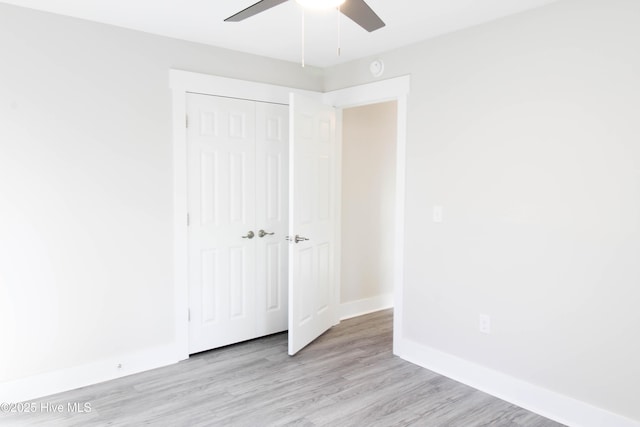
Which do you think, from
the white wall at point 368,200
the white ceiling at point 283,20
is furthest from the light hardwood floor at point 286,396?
the white ceiling at point 283,20

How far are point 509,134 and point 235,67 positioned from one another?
2.16 meters

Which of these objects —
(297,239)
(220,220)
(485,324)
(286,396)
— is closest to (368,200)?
(297,239)

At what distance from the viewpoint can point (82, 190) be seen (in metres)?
2.98

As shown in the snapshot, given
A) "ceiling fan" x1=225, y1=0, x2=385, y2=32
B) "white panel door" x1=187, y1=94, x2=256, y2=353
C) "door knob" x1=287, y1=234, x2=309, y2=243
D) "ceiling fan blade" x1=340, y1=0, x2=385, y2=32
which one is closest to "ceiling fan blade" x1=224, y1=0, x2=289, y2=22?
"ceiling fan" x1=225, y1=0, x2=385, y2=32

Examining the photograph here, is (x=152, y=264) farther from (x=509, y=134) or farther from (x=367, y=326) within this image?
(x=509, y=134)

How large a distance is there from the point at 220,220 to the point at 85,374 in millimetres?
1423

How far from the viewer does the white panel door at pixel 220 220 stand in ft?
11.4

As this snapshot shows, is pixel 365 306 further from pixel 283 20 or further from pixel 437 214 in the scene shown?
pixel 283 20

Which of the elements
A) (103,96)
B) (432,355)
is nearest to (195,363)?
(432,355)

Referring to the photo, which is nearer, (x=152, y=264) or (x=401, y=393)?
(x=401, y=393)

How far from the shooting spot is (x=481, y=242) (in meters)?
3.02

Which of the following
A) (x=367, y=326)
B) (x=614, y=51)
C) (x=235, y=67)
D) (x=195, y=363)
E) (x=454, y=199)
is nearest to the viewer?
(x=614, y=51)

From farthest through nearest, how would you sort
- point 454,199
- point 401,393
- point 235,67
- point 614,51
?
point 235,67
point 454,199
point 401,393
point 614,51

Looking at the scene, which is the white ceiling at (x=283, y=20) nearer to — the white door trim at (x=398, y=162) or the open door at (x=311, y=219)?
the white door trim at (x=398, y=162)
